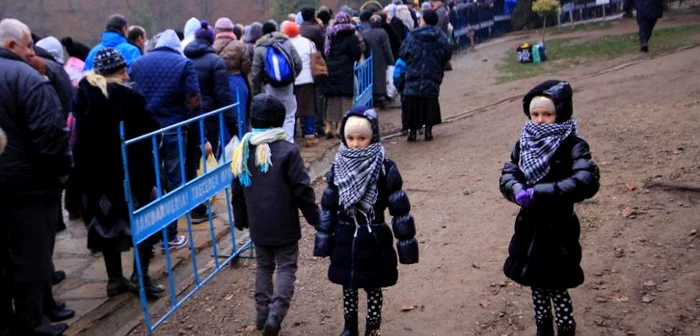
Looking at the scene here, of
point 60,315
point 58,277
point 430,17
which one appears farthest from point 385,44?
point 60,315

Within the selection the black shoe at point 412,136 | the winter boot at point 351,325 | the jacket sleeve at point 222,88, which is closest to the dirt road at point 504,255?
the winter boot at point 351,325

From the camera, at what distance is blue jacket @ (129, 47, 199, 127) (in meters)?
6.12

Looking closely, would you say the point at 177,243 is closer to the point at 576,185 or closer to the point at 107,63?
the point at 107,63

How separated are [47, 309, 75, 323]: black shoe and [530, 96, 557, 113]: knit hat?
133 inches

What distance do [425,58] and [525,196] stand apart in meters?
5.63

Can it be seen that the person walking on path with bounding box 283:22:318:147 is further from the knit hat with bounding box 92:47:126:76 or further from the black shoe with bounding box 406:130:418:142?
the knit hat with bounding box 92:47:126:76

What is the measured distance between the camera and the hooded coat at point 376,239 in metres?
4.01

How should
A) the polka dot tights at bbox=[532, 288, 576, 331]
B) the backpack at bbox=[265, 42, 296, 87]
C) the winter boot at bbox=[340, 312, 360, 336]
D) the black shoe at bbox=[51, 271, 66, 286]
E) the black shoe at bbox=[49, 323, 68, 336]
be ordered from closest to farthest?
the polka dot tights at bbox=[532, 288, 576, 331] < the winter boot at bbox=[340, 312, 360, 336] < the black shoe at bbox=[49, 323, 68, 336] < the black shoe at bbox=[51, 271, 66, 286] < the backpack at bbox=[265, 42, 296, 87]

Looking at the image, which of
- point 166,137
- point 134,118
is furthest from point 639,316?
Answer: point 166,137

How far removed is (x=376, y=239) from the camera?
4.03 meters

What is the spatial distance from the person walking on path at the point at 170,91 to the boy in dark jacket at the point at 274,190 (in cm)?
182

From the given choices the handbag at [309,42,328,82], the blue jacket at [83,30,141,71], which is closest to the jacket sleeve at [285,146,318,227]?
the blue jacket at [83,30,141,71]

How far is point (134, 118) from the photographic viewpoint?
195 inches

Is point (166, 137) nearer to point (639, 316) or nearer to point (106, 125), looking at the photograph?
point (106, 125)
